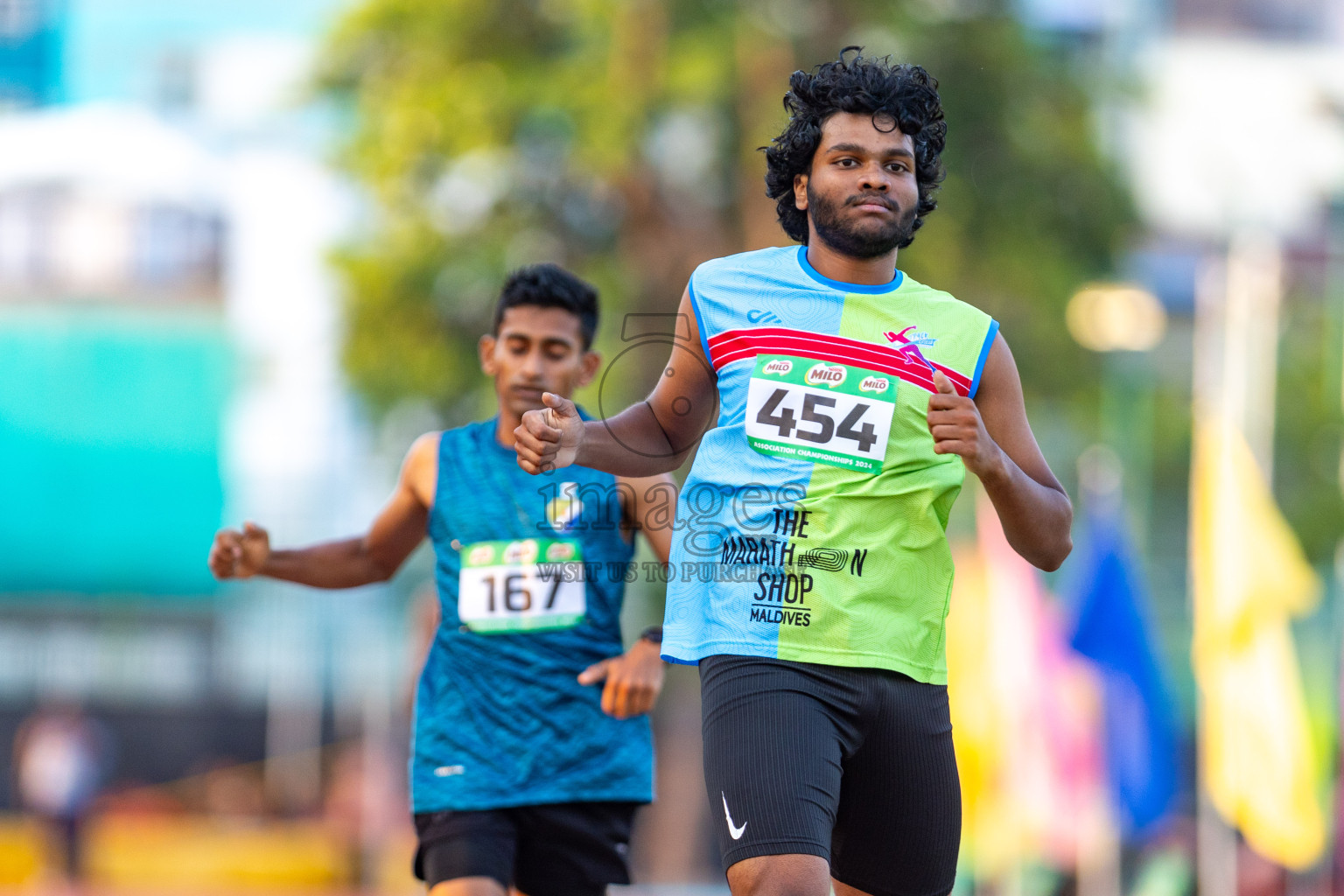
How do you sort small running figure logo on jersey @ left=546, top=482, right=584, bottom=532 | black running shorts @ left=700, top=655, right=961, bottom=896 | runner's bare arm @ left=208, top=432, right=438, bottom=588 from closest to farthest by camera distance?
black running shorts @ left=700, top=655, right=961, bottom=896
small running figure logo on jersey @ left=546, top=482, right=584, bottom=532
runner's bare arm @ left=208, top=432, right=438, bottom=588

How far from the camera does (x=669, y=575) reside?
3934mm

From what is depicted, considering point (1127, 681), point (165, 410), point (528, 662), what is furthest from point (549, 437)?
point (165, 410)

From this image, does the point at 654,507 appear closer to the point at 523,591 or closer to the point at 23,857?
the point at 523,591

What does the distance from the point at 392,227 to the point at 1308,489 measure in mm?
19293

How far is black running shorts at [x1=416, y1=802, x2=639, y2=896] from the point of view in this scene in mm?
4621

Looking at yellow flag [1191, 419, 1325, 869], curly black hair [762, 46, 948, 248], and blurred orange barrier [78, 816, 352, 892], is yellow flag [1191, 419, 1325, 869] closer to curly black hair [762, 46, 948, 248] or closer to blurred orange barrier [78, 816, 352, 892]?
curly black hair [762, 46, 948, 248]

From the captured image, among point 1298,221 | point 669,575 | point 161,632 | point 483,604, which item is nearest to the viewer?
point 669,575

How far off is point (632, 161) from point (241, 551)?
1302 centimetres

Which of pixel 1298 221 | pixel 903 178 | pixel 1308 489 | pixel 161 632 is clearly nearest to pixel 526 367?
pixel 903 178

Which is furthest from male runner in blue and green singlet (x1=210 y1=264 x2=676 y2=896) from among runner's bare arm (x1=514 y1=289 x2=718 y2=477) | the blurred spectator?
the blurred spectator

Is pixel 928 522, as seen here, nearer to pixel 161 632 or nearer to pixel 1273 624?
pixel 1273 624

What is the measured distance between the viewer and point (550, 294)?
500cm

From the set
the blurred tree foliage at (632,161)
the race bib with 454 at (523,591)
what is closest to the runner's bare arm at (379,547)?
the race bib with 454 at (523,591)

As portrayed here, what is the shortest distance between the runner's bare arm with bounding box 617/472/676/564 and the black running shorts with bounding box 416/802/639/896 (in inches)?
28.5
